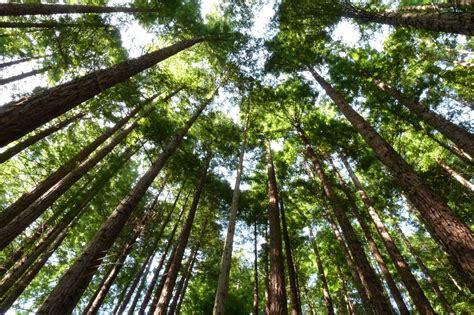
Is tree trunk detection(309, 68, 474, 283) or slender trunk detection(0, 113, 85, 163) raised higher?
slender trunk detection(0, 113, 85, 163)

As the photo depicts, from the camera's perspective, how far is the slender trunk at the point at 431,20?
5.84 metres

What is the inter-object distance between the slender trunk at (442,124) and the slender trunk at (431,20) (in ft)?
12.8

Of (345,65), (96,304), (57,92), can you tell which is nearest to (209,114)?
(345,65)

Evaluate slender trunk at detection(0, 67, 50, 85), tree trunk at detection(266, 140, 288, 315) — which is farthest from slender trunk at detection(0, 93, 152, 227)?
tree trunk at detection(266, 140, 288, 315)

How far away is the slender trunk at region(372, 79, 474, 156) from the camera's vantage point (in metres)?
8.81

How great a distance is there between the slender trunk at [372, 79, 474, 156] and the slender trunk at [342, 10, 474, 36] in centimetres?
390

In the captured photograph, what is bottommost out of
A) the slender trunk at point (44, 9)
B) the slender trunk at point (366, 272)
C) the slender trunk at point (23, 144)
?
the slender trunk at point (366, 272)

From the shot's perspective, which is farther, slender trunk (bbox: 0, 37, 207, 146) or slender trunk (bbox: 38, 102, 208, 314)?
slender trunk (bbox: 38, 102, 208, 314)

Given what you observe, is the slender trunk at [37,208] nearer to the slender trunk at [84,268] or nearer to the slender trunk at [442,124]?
the slender trunk at [84,268]

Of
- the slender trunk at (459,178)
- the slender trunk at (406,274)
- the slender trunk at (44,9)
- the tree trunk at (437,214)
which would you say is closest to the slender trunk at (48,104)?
the slender trunk at (44,9)

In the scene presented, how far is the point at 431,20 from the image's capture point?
6.75 m

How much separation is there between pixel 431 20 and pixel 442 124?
174 inches

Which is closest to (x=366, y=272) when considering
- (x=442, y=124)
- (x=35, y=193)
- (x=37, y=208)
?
(x=442, y=124)

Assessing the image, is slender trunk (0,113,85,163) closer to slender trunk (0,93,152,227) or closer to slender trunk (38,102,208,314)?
slender trunk (0,93,152,227)
